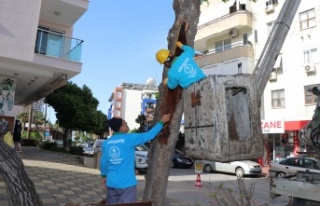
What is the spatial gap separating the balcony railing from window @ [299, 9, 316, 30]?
51.9 ft

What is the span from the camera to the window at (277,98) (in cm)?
2278

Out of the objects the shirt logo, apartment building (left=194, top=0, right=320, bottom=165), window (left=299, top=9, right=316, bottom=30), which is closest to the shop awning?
apartment building (left=194, top=0, right=320, bottom=165)

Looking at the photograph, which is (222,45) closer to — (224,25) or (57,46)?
(224,25)

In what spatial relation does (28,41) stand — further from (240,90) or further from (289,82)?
(289,82)

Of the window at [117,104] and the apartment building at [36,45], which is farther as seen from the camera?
the window at [117,104]

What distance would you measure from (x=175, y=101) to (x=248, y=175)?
17.0 metres

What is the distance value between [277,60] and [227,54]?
3.74 metres

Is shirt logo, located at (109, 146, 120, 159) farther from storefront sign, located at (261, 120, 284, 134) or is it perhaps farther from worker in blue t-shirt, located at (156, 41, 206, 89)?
storefront sign, located at (261, 120, 284, 134)

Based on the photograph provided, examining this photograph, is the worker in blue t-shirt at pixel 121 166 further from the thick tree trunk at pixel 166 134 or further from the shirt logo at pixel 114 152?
the thick tree trunk at pixel 166 134

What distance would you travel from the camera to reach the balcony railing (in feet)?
45.0

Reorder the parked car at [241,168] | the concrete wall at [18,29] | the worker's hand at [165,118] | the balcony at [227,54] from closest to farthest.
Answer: the worker's hand at [165,118] < the concrete wall at [18,29] < the parked car at [241,168] < the balcony at [227,54]

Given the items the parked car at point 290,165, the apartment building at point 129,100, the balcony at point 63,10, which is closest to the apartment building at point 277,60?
the parked car at point 290,165

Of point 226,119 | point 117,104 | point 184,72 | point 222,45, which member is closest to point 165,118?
point 184,72

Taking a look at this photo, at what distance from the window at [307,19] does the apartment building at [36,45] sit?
15157mm
